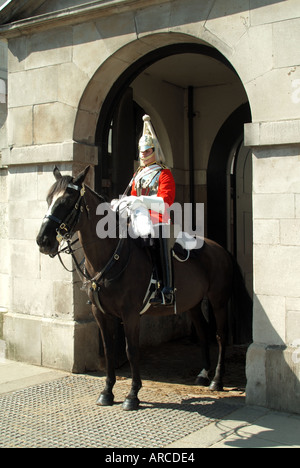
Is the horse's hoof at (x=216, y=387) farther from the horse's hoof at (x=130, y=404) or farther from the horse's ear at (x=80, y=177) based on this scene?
the horse's ear at (x=80, y=177)

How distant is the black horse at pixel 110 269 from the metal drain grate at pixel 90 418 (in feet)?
0.86

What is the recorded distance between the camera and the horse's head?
4844 mm

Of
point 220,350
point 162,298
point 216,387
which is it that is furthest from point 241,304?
point 162,298

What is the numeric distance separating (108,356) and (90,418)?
2.35 ft

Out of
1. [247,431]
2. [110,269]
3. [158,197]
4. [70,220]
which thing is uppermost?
[158,197]

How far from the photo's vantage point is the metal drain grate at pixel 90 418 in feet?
14.7

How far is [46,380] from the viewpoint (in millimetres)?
6230

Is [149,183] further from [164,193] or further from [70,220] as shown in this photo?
[70,220]

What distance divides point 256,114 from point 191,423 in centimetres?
290

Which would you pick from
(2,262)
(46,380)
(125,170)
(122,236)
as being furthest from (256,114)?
(2,262)

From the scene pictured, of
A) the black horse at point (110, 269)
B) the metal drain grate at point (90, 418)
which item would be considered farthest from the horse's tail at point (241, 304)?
the metal drain grate at point (90, 418)

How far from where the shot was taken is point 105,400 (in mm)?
5402

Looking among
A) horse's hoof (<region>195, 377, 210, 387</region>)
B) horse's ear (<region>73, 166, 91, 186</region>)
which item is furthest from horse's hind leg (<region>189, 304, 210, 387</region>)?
horse's ear (<region>73, 166, 91, 186</region>)

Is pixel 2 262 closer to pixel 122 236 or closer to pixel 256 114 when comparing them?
pixel 122 236
